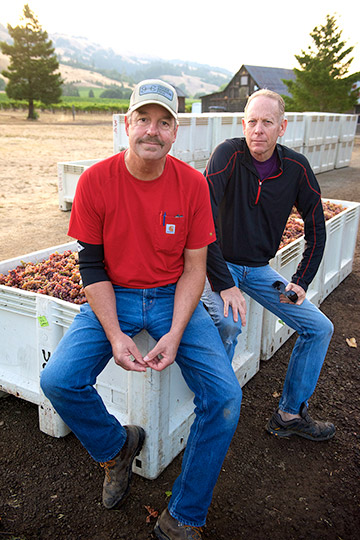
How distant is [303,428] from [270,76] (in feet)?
193

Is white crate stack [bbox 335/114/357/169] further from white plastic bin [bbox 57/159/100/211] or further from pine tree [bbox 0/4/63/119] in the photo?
pine tree [bbox 0/4/63/119]

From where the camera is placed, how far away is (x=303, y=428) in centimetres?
324

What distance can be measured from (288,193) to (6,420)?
8.33 feet

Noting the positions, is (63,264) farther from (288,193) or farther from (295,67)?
(295,67)

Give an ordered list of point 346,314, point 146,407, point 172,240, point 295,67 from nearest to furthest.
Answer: point 172,240, point 146,407, point 346,314, point 295,67

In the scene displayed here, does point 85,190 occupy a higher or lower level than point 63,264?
higher

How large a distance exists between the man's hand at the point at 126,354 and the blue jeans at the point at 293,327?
729 mm

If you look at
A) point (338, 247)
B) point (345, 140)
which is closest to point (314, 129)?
point (345, 140)

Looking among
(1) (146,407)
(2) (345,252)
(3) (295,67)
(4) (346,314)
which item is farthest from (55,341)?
(3) (295,67)

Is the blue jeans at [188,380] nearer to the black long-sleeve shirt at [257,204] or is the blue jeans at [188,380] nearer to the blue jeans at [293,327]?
the blue jeans at [293,327]

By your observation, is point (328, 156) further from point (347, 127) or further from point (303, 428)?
point (303, 428)

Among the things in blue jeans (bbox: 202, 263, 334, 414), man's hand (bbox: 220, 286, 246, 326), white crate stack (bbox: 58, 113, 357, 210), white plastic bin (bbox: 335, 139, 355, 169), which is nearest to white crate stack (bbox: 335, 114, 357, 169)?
white plastic bin (bbox: 335, 139, 355, 169)

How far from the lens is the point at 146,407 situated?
106 inches

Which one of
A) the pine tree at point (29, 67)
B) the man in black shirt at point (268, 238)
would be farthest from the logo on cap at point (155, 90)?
the pine tree at point (29, 67)
